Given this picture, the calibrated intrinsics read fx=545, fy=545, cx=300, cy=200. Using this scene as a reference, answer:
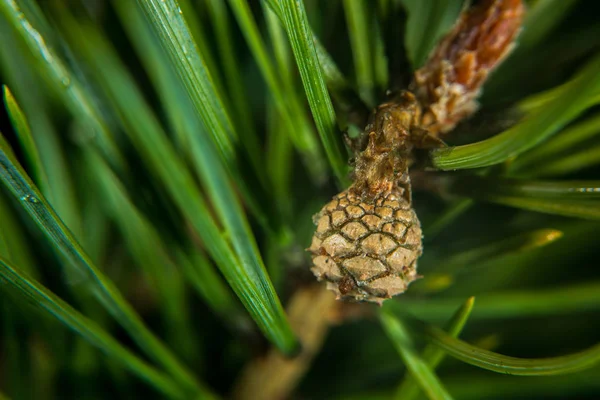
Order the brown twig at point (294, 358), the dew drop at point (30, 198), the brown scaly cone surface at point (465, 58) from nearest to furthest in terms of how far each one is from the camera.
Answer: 1. the dew drop at point (30, 198)
2. the brown scaly cone surface at point (465, 58)
3. the brown twig at point (294, 358)

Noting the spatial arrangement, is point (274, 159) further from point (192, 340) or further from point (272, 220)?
point (192, 340)

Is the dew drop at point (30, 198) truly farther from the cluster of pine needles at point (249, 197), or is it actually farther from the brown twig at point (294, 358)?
the brown twig at point (294, 358)

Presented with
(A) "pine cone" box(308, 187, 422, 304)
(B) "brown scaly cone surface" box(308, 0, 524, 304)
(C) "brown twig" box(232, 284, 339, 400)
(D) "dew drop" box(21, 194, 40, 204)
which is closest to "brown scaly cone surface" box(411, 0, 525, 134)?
(B) "brown scaly cone surface" box(308, 0, 524, 304)

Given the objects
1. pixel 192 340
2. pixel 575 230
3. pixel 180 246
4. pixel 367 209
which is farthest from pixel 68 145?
pixel 575 230

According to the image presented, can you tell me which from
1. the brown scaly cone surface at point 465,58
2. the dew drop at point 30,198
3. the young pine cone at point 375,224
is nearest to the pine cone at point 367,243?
the young pine cone at point 375,224

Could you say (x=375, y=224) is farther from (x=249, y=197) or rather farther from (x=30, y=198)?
(x=30, y=198)
